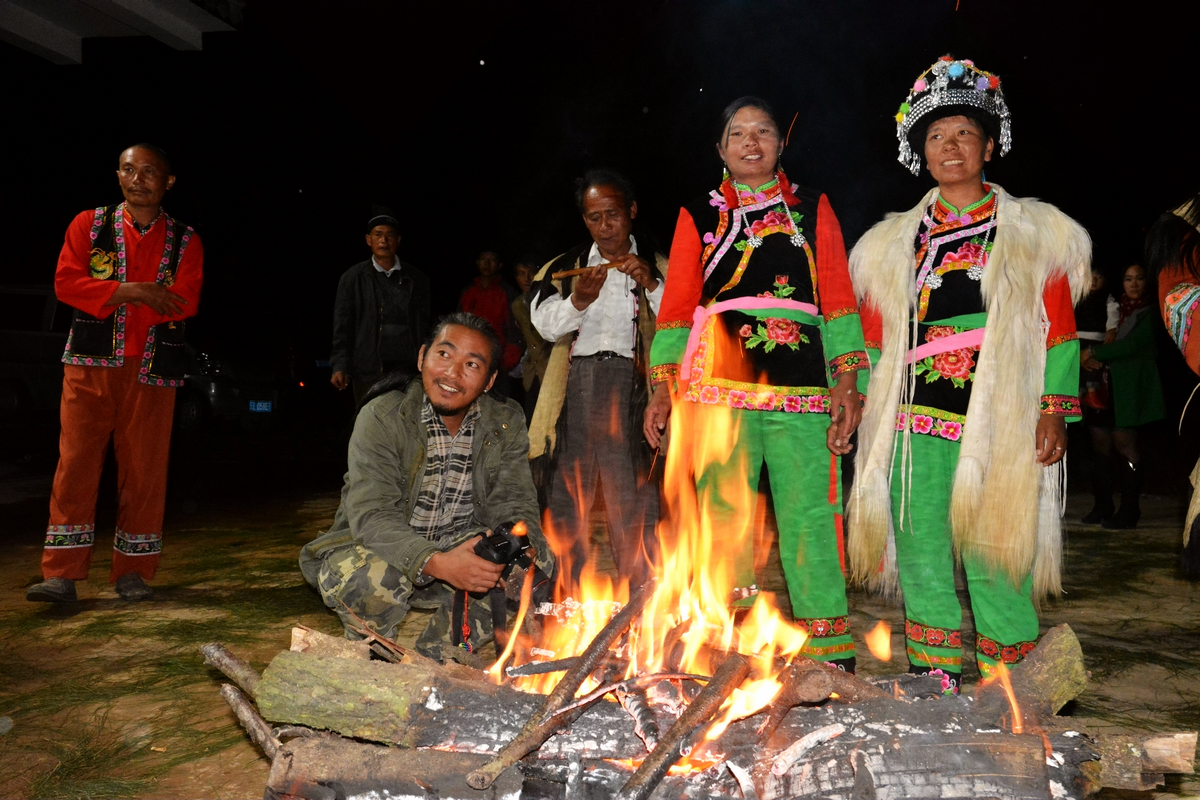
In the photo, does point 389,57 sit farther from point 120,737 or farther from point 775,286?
point 120,737

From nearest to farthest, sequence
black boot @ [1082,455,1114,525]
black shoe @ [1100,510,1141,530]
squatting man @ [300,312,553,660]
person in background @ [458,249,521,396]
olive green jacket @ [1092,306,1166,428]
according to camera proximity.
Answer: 1. squatting man @ [300,312,553,660]
2. olive green jacket @ [1092,306,1166,428]
3. black shoe @ [1100,510,1141,530]
4. black boot @ [1082,455,1114,525]
5. person in background @ [458,249,521,396]

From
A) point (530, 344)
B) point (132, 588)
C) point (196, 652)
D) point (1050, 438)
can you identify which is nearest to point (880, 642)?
point (1050, 438)

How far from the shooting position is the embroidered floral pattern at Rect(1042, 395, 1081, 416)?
9.18 feet

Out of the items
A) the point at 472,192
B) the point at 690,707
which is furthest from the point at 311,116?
the point at 690,707

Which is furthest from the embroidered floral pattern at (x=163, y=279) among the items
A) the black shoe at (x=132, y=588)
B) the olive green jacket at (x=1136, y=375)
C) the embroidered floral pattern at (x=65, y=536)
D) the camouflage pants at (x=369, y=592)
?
the olive green jacket at (x=1136, y=375)

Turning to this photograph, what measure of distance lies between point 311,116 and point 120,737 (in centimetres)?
1627

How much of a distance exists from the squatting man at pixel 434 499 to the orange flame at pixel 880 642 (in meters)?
1.25

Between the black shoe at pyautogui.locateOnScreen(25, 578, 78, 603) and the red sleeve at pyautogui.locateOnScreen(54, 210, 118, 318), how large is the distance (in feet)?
4.63

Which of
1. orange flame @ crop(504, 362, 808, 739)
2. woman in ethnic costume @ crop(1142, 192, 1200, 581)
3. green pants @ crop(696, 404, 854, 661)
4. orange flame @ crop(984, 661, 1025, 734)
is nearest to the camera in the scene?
orange flame @ crop(984, 661, 1025, 734)

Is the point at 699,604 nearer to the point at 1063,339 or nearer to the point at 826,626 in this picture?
the point at 826,626

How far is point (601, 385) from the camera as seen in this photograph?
4125 millimetres

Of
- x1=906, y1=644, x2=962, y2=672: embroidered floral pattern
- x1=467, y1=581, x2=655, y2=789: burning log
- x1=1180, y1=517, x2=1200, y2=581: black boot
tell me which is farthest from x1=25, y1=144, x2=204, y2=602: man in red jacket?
x1=1180, y1=517, x2=1200, y2=581: black boot

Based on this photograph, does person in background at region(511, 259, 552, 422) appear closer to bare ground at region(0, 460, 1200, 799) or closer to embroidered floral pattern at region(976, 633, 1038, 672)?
bare ground at region(0, 460, 1200, 799)

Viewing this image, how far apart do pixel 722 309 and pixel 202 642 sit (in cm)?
280
